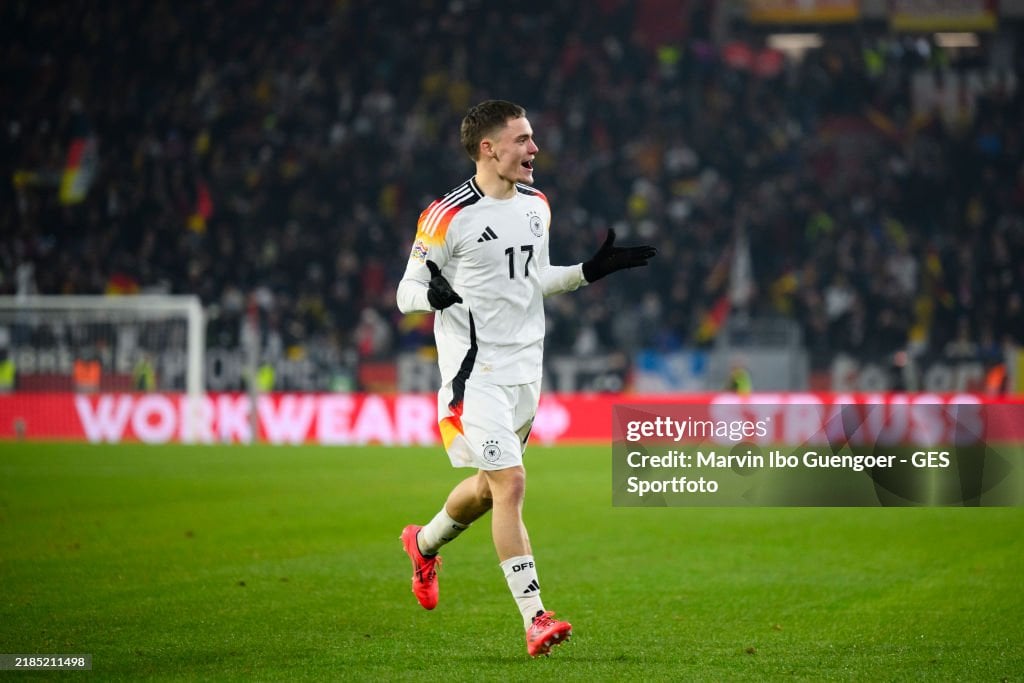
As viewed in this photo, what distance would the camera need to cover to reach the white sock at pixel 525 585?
5570mm

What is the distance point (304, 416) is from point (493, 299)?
55.4ft

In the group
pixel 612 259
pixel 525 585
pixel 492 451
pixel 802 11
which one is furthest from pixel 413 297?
pixel 802 11

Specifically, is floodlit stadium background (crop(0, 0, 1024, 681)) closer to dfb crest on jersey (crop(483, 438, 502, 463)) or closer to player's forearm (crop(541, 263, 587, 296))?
dfb crest on jersey (crop(483, 438, 502, 463))

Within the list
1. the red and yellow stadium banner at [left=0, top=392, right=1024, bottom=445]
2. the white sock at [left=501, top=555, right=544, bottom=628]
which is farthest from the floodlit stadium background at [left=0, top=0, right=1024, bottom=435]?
the white sock at [left=501, top=555, right=544, bottom=628]

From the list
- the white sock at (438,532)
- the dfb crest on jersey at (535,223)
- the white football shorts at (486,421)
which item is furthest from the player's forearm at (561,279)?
the white sock at (438,532)

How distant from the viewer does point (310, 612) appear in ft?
22.0

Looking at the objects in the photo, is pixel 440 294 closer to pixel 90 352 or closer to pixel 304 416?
pixel 304 416

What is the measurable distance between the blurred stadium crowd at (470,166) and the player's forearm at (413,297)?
18225 mm

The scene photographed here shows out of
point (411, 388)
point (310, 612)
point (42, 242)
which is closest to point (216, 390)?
point (411, 388)

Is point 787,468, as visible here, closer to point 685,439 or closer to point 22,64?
point 685,439

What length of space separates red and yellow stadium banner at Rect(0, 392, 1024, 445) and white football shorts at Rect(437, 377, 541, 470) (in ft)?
51.0

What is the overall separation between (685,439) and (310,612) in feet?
39.9

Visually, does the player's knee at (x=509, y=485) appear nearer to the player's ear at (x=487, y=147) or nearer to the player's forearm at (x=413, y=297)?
the player's forearm at (x=413, y=297)

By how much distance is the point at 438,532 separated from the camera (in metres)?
6.45
